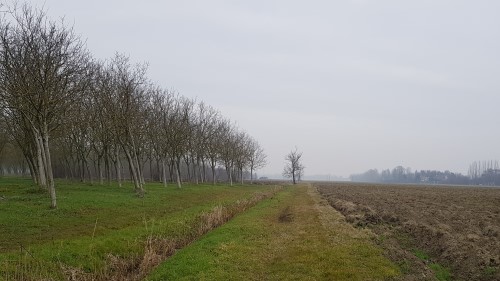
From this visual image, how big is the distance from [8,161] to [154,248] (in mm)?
71184

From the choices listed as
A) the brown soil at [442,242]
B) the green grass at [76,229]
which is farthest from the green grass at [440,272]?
the green grass at [76,229]

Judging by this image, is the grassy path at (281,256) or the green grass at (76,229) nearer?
the grassy path at (281,256)

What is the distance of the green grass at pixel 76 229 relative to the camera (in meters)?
13.3

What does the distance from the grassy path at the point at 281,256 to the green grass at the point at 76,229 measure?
2464 millimetres

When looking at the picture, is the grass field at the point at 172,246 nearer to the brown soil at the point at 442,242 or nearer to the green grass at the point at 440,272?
the brown soil at the point at 442,242

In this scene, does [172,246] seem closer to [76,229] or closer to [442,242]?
[76,229]

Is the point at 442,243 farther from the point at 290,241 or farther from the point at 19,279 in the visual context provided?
the point at 19,279

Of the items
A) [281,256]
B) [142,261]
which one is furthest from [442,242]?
[142,261]

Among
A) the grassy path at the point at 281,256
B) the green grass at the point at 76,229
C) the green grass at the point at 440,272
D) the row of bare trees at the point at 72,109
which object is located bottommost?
the green grass at the point at 440,272

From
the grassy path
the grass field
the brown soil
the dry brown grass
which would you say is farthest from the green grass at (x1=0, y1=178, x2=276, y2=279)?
the brown soil

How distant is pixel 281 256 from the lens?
15.1 metres

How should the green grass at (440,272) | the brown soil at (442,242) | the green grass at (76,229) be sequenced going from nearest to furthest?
the green grass at (440,272), the brown soil at (442,242), the green grass at (76,229)

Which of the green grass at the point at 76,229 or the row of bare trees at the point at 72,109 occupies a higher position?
the row of bare trees at the point at 72,109

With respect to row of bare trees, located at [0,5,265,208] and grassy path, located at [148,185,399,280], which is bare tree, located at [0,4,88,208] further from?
grassy path, located at [148,185,399,280]
